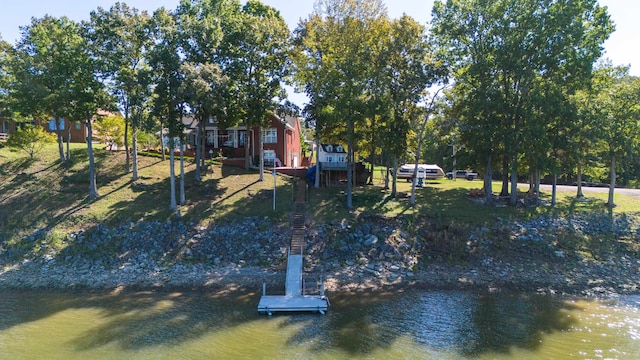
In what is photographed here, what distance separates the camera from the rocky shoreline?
77.4ft

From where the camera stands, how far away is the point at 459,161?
33.4 meters

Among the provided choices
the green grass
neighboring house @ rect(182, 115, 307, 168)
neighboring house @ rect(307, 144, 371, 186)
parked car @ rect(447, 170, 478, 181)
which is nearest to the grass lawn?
the green grass

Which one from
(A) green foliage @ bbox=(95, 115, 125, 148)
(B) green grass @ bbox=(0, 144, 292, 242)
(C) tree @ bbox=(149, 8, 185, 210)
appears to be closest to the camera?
(C) tree @ bbox=(149, 8, 185, 210)

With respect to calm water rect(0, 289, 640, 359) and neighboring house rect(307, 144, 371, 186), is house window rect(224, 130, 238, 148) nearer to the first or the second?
neighboring house rect(307, 144, 371, 186)

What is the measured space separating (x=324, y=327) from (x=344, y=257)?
8015 millimetres

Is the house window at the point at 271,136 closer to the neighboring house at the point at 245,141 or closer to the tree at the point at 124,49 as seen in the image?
the neighboring house at the point at 245,141

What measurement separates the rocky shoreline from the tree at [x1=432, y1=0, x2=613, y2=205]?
275 inches

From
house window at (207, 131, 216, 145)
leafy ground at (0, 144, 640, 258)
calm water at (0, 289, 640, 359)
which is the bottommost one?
calm water at (0, 289, 640, 359)

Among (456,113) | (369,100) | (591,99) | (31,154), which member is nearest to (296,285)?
(369,100)

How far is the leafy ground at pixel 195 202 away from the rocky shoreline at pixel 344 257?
0.90 metres

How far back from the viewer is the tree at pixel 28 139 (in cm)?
3491

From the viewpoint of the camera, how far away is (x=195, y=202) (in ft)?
103

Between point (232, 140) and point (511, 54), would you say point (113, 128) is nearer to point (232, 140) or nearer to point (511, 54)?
point (232, 140)

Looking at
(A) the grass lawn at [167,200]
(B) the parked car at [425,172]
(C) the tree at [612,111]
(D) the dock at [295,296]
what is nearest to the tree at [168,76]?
(A) the grass lawn at [167,200]
